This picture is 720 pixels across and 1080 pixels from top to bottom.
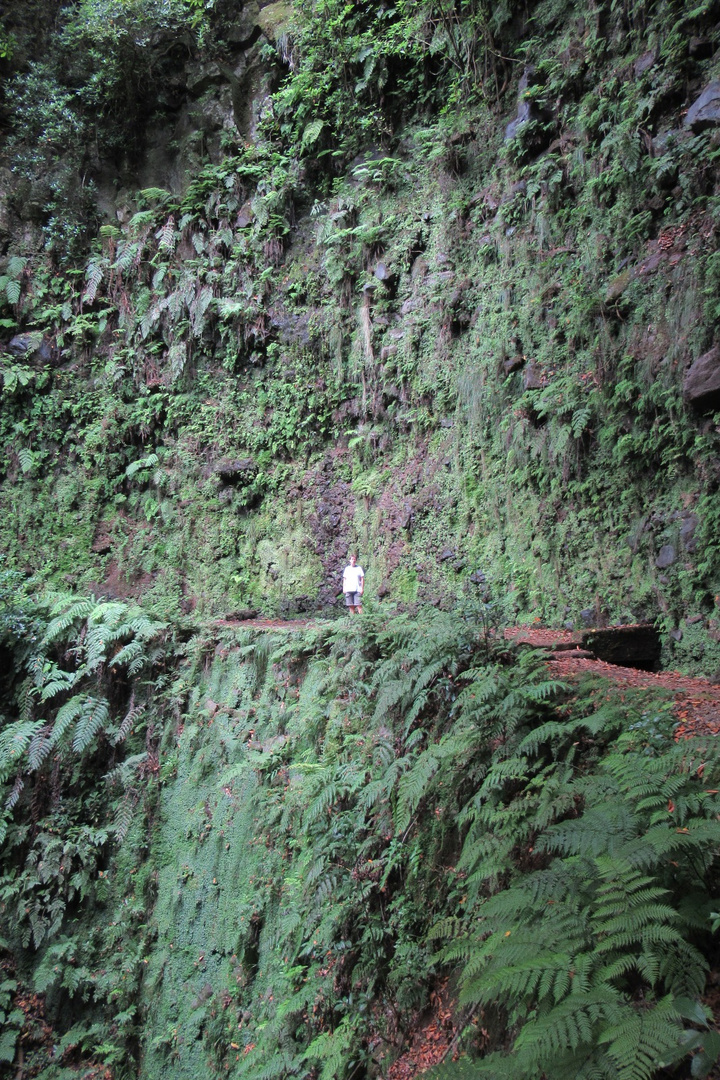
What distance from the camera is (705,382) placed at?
6.41 meters

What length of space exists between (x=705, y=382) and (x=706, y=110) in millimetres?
2860

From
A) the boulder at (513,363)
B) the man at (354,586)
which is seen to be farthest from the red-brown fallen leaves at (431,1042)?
the boulder at (513,363)

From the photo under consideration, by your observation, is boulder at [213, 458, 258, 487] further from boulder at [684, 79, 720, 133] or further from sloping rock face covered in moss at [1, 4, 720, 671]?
boulder at [684, 79, 720, 133]

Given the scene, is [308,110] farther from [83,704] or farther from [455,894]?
[455,894]

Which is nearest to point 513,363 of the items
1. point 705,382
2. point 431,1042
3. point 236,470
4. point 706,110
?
point 705,382

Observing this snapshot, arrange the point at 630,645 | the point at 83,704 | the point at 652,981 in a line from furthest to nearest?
the point at 83,704 < the point at 630,645 < the point at 652,981

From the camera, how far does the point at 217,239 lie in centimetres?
1451

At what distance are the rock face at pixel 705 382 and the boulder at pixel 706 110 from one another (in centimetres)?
236

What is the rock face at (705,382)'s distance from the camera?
6352mm

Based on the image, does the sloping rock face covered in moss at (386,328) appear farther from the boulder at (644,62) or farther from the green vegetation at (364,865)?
the green vegetation at (364,865)

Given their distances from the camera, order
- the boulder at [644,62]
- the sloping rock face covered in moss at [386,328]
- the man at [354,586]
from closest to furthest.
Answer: the sloping rock face covered in moss at [386,328], the boulder at [644,62], the man at [354,586]

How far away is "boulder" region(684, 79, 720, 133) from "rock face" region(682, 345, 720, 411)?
2.36 metres

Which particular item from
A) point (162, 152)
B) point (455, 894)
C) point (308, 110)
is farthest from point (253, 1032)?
point (162, 152)

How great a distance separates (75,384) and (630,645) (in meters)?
13.5
